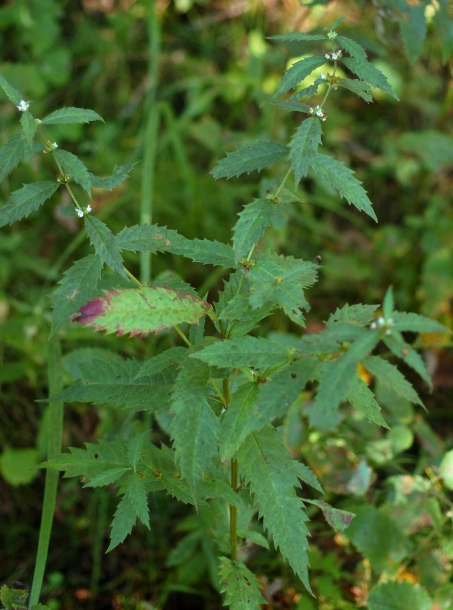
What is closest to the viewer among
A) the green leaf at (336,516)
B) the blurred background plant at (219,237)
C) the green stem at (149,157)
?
the green leaf at (336,516)

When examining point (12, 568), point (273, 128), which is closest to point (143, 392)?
point (12, 568)

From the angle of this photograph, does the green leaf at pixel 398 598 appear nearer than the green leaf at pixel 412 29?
Yes

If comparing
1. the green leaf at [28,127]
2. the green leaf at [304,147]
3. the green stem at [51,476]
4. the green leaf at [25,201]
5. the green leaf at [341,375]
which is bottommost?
the green stem at [51,476]

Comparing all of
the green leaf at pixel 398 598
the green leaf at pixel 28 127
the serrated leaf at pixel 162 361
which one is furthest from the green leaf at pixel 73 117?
the green leaf at pixel 398 598

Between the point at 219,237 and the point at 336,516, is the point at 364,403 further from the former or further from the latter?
the point at 219,237

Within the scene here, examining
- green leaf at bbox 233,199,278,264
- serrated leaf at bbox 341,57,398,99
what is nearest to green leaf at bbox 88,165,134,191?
green leaf at bbox 233,199,278,264

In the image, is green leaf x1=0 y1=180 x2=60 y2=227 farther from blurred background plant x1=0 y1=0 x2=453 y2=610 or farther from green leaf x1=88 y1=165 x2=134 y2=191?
blurred background plant x1=0 y1=0 x2=453 y2=610

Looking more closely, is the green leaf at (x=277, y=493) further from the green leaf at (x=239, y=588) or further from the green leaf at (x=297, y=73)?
the green leaf at (x=297, y=73)
